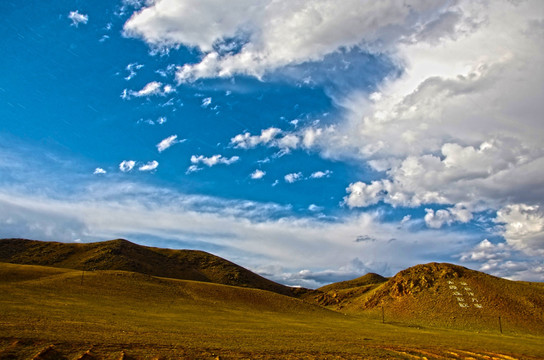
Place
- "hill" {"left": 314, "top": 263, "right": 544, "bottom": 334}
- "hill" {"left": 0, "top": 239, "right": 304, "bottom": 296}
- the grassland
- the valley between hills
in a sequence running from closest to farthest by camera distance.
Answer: the grassland
the valley between hills
"hill" {"left": 314, "top": 263, "right": 544, "bottom": 334}
"hill" {"left": 0, "top": 239, "right": 304, "bottom": 296}

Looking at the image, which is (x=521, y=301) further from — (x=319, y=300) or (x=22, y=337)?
(x=22, y=337)

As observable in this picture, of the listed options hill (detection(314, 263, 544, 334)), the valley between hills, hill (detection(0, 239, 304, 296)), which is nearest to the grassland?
the valley between hills

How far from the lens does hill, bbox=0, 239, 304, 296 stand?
13588 cm

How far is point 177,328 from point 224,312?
33954mm

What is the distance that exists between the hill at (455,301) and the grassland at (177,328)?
11388 mm

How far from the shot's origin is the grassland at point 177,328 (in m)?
23.7

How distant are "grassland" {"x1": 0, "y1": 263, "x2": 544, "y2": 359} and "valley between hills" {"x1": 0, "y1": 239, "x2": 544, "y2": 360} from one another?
16 centimetres

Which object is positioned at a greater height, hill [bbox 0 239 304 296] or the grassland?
hill [bbox 0 239 304 296]

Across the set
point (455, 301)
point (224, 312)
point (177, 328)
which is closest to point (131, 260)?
point (224, 312)

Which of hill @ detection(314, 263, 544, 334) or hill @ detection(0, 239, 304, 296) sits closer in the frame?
hill @ detection(314, 263, 544, 334)

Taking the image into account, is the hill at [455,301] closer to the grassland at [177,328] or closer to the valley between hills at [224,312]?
the valley between hills at [224,312]

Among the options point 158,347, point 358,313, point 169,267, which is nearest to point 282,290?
point 169,267

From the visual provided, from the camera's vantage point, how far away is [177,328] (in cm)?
3831

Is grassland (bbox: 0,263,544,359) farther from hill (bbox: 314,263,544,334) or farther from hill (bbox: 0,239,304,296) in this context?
hill (bbox: 0,239,304,296)
